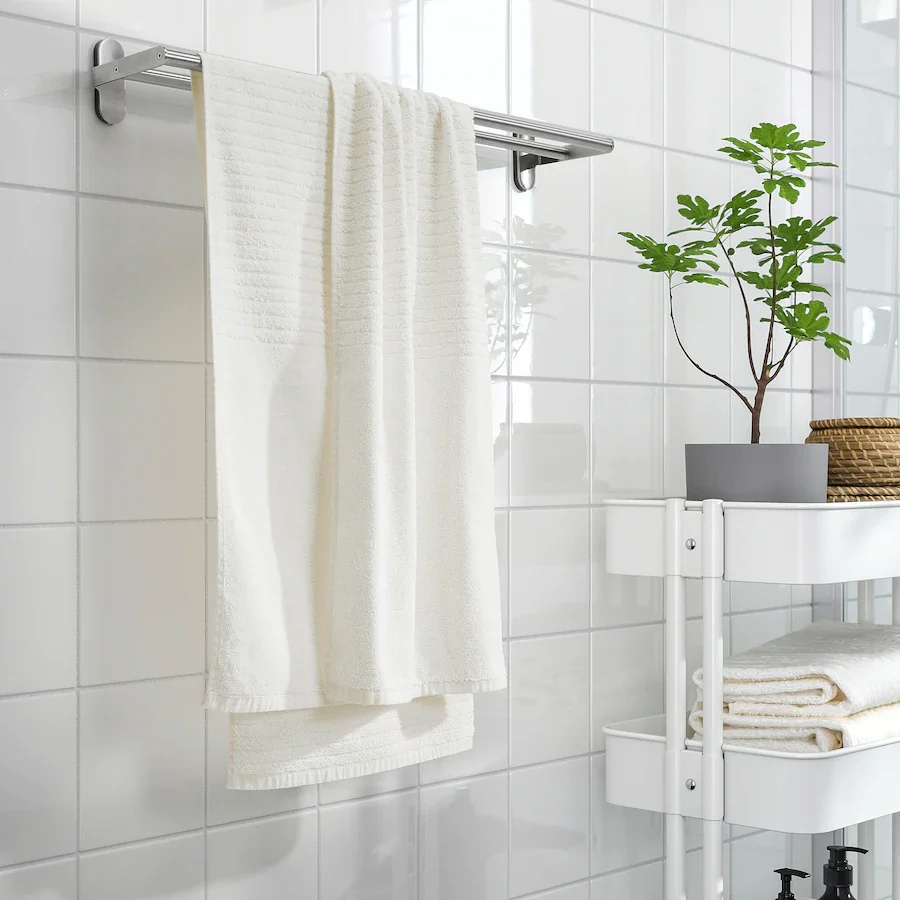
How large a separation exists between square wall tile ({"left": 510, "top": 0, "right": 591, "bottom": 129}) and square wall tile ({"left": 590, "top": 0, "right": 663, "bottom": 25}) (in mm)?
31

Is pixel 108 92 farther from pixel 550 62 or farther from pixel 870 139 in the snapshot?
pixel 870 139

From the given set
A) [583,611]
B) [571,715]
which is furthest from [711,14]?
[571,715]

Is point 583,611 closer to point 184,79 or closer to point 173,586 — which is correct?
point 173,586

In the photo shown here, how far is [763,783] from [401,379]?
0.55 meters

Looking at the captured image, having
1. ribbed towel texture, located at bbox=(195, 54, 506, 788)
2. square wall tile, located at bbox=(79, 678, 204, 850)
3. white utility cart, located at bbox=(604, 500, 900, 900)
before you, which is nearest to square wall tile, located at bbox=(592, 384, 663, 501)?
white utility cart, located at bbox=(604, 500, 900, 900)

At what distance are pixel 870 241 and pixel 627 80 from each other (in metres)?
0.43

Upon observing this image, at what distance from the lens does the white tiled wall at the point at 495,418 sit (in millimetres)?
946

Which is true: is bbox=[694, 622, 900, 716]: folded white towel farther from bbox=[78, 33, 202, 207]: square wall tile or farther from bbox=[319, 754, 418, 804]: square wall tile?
bbox=[78, 33, 202, 207]: square wall tile

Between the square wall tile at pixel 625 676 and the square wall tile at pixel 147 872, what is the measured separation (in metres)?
0.51

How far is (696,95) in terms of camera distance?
4.84 ft

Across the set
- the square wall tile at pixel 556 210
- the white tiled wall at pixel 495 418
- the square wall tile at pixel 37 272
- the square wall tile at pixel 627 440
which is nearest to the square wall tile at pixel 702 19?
the white tiled wall at pixel 495 418

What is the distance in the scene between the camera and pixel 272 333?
3.06 feet

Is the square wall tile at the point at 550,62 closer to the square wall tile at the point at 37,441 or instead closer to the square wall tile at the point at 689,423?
the square wall tile at the point at 689,423

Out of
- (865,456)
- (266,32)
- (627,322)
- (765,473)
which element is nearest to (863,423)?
(865,456)
